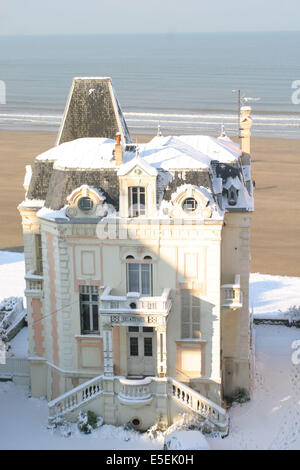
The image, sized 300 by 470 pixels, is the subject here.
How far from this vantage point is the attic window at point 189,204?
3186cm

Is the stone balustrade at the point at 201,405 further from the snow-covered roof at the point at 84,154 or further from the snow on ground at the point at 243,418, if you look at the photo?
the snow-covered roof at the point at 84,154

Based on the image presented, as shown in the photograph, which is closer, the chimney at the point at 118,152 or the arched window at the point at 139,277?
the chimney at the point at 118,152

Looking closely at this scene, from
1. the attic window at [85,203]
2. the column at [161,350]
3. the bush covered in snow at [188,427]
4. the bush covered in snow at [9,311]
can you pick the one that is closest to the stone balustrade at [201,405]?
the bush covered in snow at [188,427]

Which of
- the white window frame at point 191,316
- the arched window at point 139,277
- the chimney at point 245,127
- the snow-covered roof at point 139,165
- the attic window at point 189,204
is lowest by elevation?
the white window frame at point 191,316

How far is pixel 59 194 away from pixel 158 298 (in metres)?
6.42

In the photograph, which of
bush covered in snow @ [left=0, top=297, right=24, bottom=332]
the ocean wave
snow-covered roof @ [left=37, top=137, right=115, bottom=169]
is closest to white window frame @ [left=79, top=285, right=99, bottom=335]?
snow-covered roof @ [left=37, top=137, right=115, bottom=169]

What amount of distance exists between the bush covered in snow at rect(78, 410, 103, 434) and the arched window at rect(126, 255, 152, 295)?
587 centimetres

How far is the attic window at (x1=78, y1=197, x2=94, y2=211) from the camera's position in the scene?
32344mm

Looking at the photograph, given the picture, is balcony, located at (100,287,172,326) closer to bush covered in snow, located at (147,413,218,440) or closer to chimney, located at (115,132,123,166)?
bush covered in snow, located at (147,413,218,440)

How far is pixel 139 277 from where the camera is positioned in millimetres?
33062

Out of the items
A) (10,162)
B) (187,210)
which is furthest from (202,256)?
(10,162)

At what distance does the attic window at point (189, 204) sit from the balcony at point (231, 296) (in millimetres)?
4082

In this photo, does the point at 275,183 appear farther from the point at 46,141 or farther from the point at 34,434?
the point at 34,434
